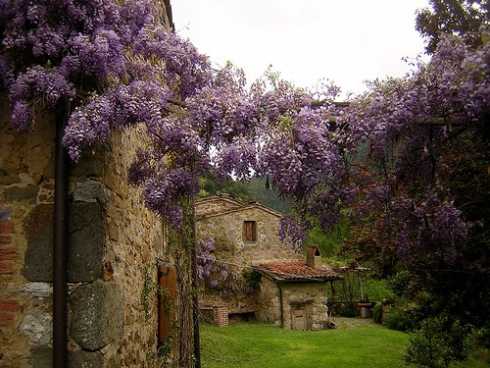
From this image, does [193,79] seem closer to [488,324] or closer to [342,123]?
[342,123]

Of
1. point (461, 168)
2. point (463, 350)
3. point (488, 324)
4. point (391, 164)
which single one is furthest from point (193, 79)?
point (463, 350)

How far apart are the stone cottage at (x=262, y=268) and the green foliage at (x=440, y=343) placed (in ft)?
39.2

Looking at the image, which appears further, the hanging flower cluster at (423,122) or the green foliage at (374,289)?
the green foliage at (374,289)

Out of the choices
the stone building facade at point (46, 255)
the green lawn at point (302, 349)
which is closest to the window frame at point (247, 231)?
the green lawn at point (302, 349)

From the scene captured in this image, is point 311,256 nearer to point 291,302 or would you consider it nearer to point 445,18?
point 291,302

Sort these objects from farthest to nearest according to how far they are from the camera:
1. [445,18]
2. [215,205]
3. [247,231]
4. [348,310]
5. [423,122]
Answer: [348,310], [215,205], [247,231], [445,18], [423,122]

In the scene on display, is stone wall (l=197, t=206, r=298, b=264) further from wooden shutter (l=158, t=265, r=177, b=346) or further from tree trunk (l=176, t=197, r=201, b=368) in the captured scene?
wooden shutter (l=158, t=265, r=177, b=346)

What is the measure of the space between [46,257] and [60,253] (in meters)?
0.17

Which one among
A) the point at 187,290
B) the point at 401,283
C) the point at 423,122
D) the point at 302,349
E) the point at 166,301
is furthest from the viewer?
the point at 302,349

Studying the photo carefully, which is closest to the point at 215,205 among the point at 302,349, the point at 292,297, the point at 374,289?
the point at 292,297

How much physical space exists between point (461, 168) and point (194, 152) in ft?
14.0

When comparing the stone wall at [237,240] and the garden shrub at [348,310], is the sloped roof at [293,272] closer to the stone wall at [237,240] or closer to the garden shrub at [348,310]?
the stone wall at [237,240]

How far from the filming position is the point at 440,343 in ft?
23.6

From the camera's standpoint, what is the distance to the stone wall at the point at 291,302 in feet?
64.5
